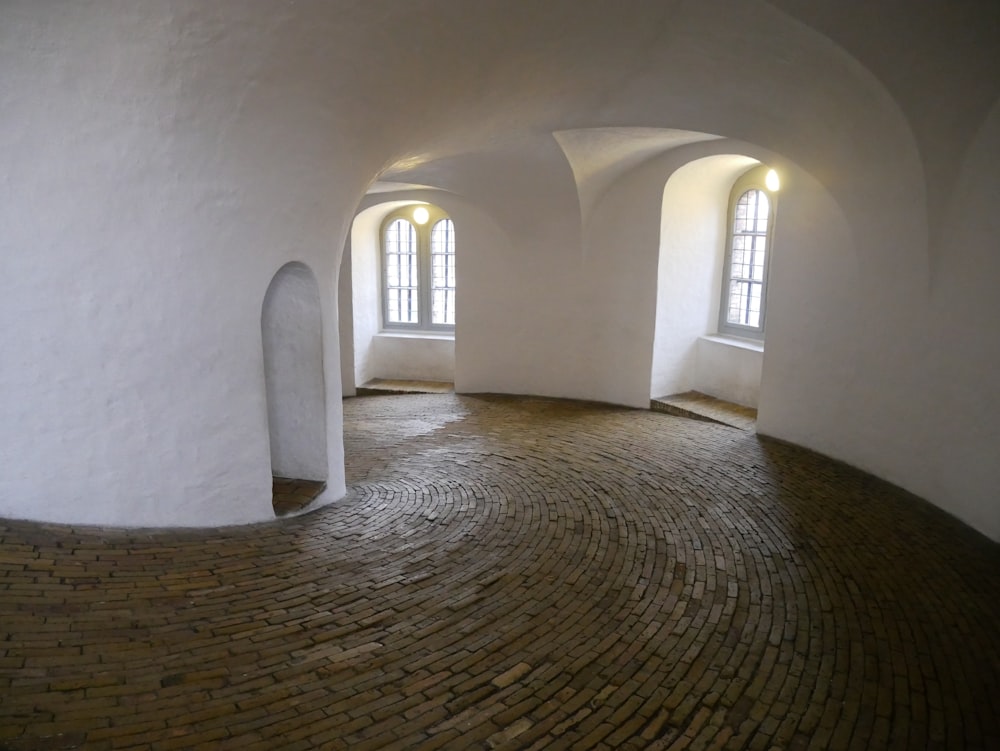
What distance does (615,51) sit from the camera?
6.08 metres

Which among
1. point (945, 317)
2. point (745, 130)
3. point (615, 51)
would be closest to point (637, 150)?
point (745, 130)

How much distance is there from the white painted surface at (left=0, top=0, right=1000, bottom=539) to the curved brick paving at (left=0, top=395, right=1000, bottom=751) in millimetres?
699

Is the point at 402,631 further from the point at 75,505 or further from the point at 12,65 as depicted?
the point at 12,65

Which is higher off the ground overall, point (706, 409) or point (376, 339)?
point (376, 339)

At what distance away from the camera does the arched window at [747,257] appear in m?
10.7

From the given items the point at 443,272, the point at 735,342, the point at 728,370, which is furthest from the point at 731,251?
the point at 443,272

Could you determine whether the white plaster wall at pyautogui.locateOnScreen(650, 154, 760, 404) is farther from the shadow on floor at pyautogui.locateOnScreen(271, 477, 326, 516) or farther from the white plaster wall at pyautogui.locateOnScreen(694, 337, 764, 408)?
the shadow on floor at pyautogui.locateOnScreen(271, 477, 326, 516)

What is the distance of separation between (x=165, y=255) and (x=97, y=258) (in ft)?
1.48

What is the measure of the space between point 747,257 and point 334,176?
7.65m

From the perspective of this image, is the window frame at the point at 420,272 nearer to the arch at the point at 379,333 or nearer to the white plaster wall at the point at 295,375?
the arch at the point at 379,333

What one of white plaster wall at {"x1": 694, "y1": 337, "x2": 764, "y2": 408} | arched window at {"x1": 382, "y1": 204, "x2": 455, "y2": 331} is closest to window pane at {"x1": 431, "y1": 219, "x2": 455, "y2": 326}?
arched window at {"x1": 382, "y1": 204, "x2": 455, "y2": 331}

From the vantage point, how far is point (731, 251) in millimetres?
11430

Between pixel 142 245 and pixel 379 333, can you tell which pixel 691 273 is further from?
pixel 142 245

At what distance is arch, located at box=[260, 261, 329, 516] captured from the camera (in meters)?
6.42
